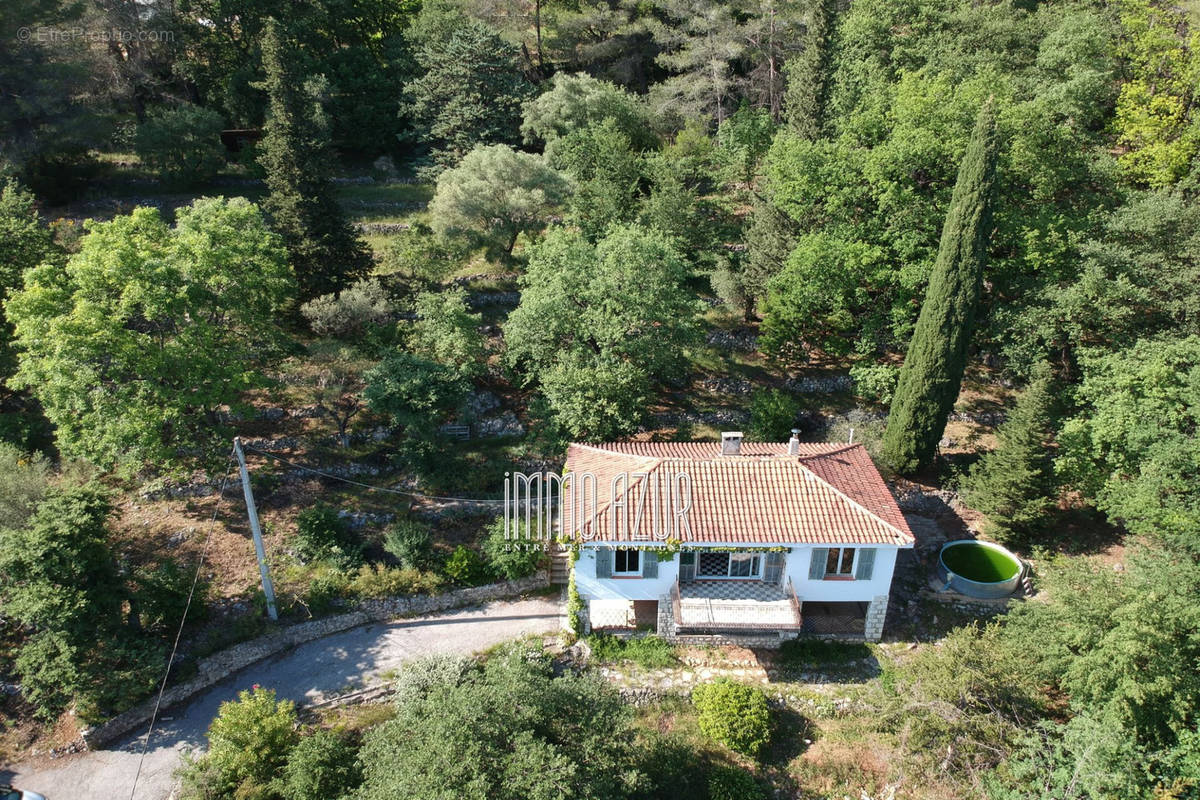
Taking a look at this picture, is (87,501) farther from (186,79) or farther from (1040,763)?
(186,79)

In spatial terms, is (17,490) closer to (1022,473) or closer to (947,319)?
(947,319)

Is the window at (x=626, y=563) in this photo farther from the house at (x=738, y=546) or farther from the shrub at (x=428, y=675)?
the shrub at (x=428, y=675)

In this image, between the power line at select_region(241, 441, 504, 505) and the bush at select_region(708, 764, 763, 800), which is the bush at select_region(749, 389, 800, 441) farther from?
the bush at select_region(708, 764, 763, 800)

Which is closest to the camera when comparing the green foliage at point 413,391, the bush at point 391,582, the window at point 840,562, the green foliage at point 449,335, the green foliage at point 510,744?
the green foliage at point 510,744

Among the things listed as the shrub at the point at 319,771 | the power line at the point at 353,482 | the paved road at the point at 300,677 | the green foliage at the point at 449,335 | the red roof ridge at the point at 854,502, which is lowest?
the paved road at the point at 300,677

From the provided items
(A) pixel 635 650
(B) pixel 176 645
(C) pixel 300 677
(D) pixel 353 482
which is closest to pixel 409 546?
(C) pixel 300 677

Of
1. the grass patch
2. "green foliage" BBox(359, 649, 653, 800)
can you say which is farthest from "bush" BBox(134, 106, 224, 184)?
the grass patch

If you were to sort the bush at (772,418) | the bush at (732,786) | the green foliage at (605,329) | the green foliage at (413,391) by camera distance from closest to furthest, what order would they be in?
the bush at (732,786) → the green foliage at (413,391) → the green foliage at (605,329) → the bush at (772,418)

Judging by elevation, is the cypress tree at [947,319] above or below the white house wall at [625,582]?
above

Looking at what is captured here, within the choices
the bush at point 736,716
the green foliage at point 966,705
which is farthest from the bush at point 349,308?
the green foliage at point 966,705
